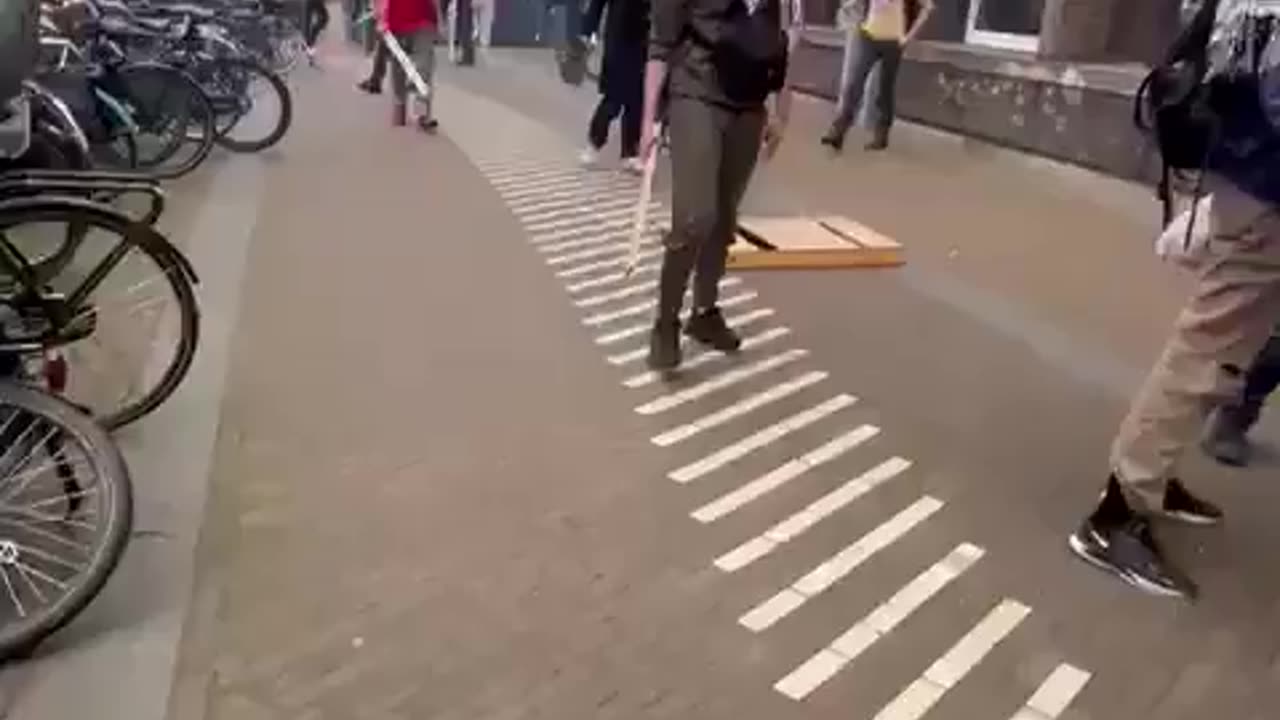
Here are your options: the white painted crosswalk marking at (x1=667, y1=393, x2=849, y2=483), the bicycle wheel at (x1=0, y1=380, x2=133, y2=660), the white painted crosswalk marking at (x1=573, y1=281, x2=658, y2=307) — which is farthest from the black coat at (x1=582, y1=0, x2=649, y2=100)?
the bicycle wheel at (x1=0, y1=380, x2=133, y2=660)

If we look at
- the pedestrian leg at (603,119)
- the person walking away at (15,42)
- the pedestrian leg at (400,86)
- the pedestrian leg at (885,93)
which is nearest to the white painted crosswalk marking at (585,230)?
the pedestrian leg at (603,119)

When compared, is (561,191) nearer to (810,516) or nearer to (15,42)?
(810,516)

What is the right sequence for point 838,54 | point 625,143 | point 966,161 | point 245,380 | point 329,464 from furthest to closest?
point 838,54
point 966,161
point 625,143
point 245,380
point 329,464

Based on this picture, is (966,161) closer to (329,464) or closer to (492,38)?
(329,464)

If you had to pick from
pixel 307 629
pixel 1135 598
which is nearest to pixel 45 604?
pixel 307 629

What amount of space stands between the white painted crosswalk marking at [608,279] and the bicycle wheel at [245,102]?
11.2 ft

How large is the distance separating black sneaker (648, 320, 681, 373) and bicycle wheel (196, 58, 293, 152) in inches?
181

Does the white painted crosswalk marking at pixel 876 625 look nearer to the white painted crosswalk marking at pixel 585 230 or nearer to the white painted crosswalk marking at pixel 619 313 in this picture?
the white painted crosswalk marking at pixel 619 313

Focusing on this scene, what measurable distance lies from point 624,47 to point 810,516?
5562mm

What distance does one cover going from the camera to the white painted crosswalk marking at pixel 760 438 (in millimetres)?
3928

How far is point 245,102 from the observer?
29.1 ft

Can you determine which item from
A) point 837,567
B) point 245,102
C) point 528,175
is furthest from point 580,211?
point 837,567

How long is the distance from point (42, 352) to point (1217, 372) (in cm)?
283

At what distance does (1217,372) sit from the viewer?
3193 millimetres
